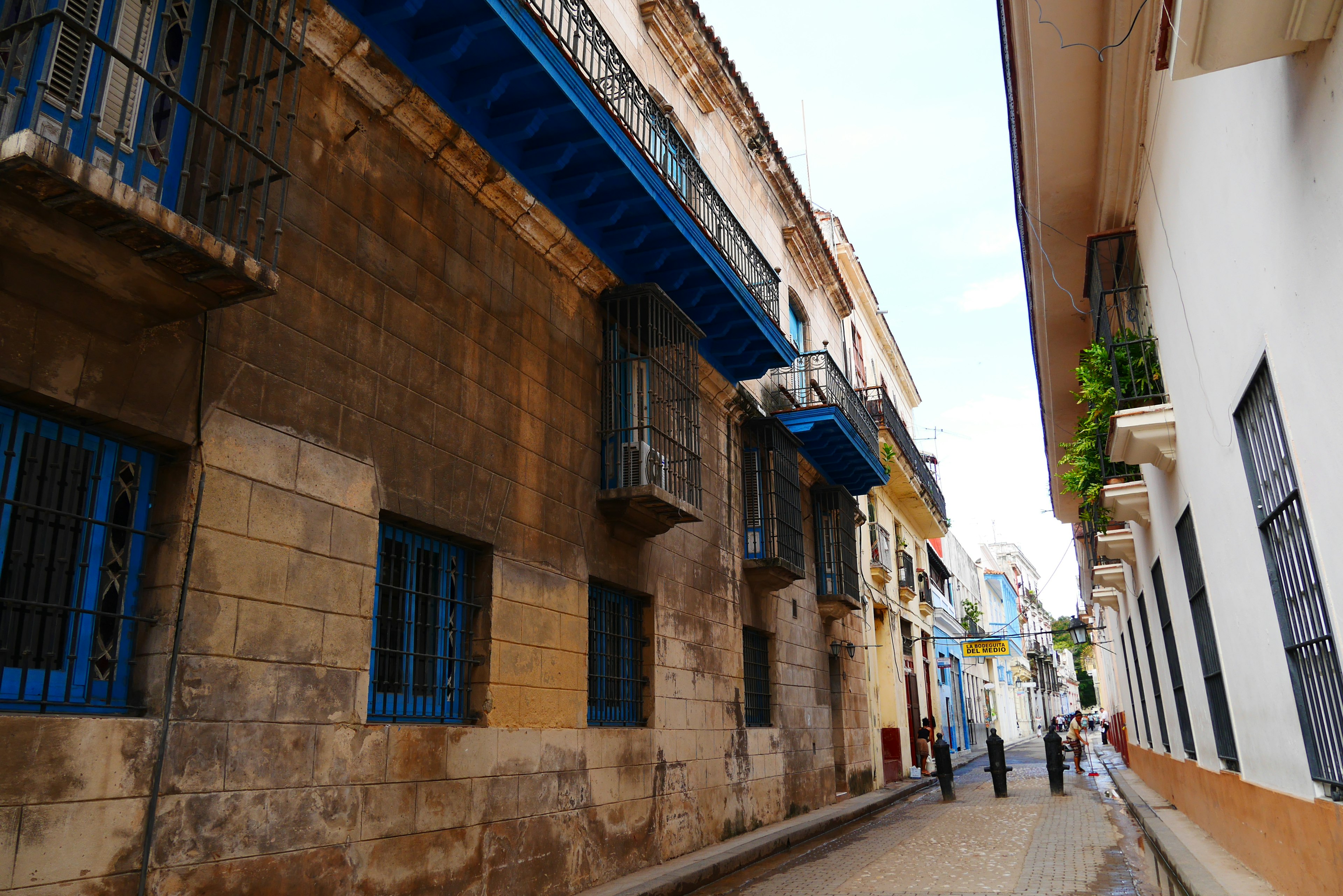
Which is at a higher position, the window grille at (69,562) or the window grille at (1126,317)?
the window grille at (1126,317)

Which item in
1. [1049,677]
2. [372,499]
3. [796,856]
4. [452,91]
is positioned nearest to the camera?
[372,499]

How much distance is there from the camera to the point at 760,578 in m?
12.8

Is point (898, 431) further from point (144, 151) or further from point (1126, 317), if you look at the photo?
point (144, 151)

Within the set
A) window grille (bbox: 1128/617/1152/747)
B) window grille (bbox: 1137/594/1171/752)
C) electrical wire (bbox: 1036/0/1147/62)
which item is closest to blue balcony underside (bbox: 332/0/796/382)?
electrical wire (bbox: 1036/0/1147/62)

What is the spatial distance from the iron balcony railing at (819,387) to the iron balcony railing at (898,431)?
1847 mm

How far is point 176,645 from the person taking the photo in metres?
4.41

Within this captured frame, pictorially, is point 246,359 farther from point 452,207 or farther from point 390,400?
point 452,207

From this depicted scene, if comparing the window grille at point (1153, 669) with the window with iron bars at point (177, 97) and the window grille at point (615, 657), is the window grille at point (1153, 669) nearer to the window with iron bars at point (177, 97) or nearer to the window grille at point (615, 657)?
the window grille at point (615, 657)

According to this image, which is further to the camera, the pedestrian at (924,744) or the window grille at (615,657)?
the pedestrian at (924,744)

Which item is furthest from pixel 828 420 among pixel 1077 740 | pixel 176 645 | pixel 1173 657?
pixel 1077 740

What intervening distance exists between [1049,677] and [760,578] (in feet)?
197

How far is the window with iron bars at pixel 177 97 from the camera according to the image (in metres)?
4.09

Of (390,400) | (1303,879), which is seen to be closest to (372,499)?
(390,400)

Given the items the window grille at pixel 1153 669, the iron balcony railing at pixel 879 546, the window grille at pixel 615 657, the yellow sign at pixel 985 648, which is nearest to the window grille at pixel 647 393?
the window grille at pixel 615 657
